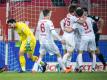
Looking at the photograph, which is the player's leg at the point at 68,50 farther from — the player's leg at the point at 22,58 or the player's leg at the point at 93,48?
the player's leg at the point at 22,58

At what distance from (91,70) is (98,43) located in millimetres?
1227

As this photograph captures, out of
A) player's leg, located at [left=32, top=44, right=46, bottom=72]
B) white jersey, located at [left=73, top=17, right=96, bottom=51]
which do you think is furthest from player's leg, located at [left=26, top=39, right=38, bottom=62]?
white jersey, located at [left=73, top=17, right=96, bottom=51]

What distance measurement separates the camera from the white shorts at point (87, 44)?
19375 millimetres

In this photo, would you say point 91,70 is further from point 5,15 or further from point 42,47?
point 5,15

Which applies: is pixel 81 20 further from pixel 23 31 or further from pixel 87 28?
pixel 23 31

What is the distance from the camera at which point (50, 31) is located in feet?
62.6

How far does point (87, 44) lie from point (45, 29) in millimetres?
1499

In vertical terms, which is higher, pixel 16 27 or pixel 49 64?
pixel 16 27

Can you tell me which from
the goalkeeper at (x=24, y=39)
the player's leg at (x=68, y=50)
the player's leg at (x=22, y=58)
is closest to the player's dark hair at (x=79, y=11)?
the player's leg at (x=68, y=50)

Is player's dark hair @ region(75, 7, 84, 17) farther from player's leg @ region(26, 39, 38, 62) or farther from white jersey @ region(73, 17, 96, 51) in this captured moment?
player's leg @ region(26, 39, 38, 62)

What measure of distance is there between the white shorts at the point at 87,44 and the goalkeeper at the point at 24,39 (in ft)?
5.47

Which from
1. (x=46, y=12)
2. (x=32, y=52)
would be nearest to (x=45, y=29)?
(x=46, y=12)

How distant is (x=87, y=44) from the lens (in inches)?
767

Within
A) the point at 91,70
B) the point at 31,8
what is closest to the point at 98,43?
the point at 91,70
